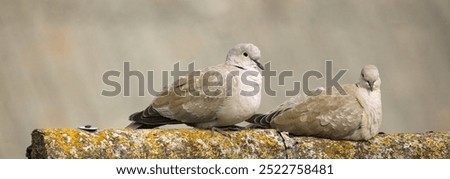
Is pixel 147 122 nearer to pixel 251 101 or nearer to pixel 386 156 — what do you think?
pixel 251 101

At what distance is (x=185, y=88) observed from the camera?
7.56 meters

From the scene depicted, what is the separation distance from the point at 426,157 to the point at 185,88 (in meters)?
1.96

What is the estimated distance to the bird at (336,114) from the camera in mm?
7617

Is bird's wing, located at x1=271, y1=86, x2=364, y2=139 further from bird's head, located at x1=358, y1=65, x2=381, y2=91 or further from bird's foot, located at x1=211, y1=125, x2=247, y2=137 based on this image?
bird's foot, located at x1=211, y1=125, x2=247, y2=137

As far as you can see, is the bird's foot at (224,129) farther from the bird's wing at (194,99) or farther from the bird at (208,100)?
the bird's wing at (194,99)

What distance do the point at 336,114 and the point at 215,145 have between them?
4.33 feet

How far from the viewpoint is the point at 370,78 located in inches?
311

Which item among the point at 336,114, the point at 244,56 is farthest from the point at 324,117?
the point at 244,56

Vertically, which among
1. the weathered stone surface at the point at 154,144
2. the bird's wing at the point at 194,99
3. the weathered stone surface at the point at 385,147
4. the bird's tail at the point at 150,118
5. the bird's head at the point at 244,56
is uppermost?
the bird's head at the point at 244,56

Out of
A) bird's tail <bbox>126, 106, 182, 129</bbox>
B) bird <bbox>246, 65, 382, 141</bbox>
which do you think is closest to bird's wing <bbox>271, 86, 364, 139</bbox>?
bird <bbox>246, 65, 382, 141</bbox>

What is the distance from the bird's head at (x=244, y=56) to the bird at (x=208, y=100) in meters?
0.05

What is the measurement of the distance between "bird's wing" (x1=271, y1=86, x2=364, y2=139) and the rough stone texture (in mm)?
122

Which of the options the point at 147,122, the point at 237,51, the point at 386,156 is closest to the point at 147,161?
the point at 147,122

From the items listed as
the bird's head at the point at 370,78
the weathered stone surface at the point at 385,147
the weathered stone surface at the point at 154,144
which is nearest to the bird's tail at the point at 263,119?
the weathered stone surface at the point at 385,147
